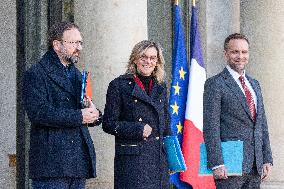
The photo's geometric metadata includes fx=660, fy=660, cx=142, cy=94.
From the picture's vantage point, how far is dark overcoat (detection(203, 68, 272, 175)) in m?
4.88

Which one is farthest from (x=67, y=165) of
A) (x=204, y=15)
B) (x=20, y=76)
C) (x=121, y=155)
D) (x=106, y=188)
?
(x=204, y=15)

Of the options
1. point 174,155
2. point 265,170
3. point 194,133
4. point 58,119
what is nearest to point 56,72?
point 58,119

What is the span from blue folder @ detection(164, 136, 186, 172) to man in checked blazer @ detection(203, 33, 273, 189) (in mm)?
211

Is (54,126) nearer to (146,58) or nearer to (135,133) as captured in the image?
(135,133)

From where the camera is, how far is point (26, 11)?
6.79 meters

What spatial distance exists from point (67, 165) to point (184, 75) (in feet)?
9.04

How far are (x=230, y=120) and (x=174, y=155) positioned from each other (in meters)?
0.49

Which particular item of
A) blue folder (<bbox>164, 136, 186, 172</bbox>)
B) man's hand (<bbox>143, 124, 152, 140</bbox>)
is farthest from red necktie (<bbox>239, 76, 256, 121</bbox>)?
man's hand (<bbox>143, 124, 152, 140</bbox>)

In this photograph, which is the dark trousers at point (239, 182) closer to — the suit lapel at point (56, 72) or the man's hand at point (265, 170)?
the man's hand at point (265, 170)

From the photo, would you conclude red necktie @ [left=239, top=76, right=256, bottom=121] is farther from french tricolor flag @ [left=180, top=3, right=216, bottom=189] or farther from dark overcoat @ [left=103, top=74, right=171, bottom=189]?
french tricolor flag @ [left=180, top=3, right=216, bottom=189]

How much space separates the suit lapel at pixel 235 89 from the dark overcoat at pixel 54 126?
3.94ft

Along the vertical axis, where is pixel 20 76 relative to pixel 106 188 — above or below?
above

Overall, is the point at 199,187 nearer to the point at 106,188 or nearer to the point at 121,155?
the point at 106,188

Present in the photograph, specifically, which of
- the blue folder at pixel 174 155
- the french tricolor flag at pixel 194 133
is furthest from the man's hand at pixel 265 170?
the french tricolor flag at pixel 194 133
